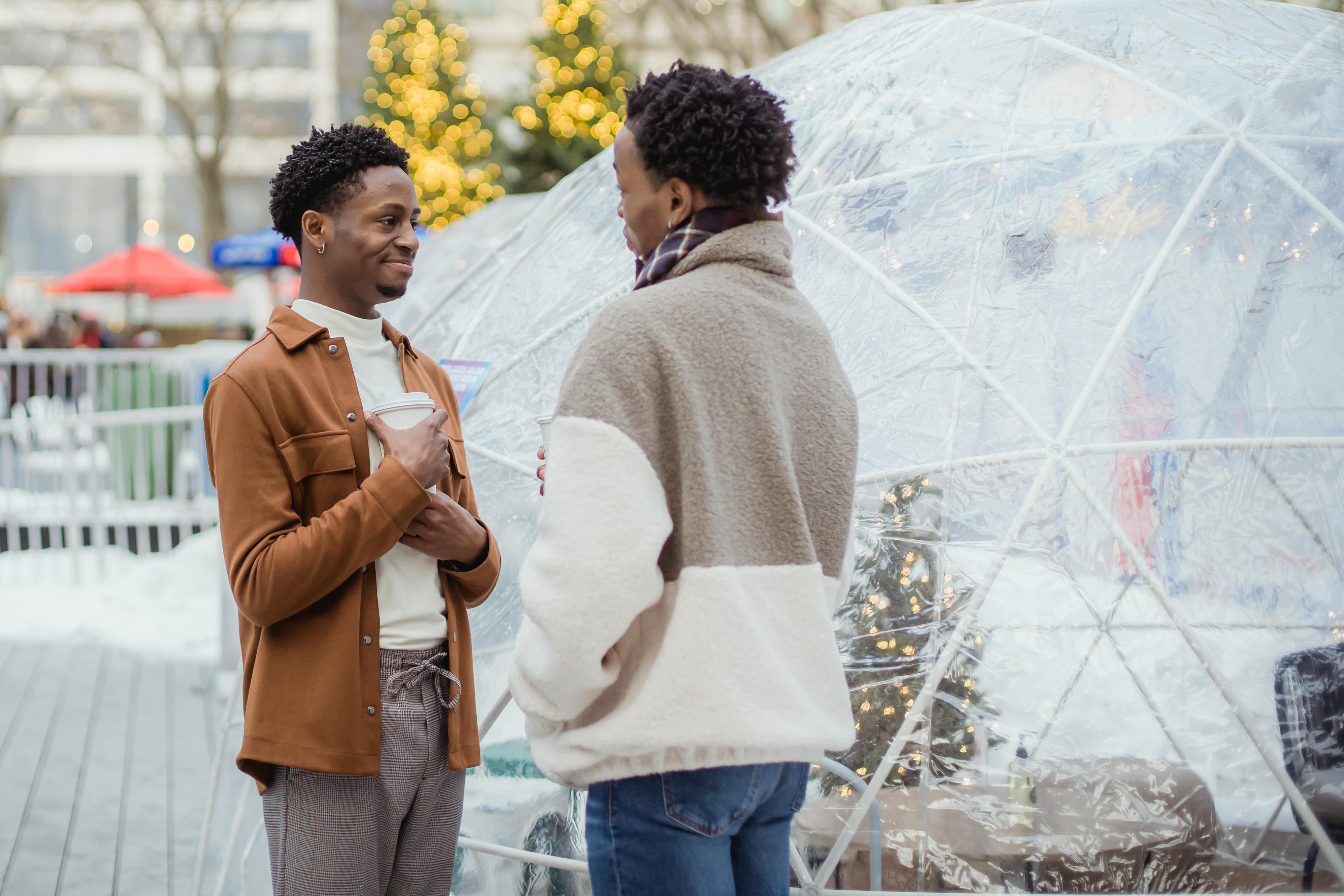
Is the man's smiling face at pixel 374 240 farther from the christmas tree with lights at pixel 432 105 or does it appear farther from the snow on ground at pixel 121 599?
the christmas tree with lights at pixel 432 105

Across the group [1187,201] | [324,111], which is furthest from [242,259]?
[324,111]

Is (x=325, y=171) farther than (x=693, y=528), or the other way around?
(x=325, y=171)

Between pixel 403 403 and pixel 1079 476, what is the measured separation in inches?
67.1

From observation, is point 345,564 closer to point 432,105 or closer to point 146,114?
point 432,105

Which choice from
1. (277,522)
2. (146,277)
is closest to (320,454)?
(277,522)

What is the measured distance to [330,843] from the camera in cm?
198

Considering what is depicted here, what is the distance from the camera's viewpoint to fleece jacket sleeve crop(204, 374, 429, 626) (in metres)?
1.89

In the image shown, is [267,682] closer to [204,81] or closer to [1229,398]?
[1229,398]

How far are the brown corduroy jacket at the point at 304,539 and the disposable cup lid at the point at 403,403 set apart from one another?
1.8 inches

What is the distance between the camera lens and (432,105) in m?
18.4

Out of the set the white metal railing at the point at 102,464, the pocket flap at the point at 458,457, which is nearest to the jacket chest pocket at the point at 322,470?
the pocket flap at the point at 458,457

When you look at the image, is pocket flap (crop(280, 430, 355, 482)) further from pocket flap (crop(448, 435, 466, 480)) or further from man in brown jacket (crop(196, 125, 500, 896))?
pocket flap (crop(448, 435, 466, 480))

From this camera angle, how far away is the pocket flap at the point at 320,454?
1985 mm

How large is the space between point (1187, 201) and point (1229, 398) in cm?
61
